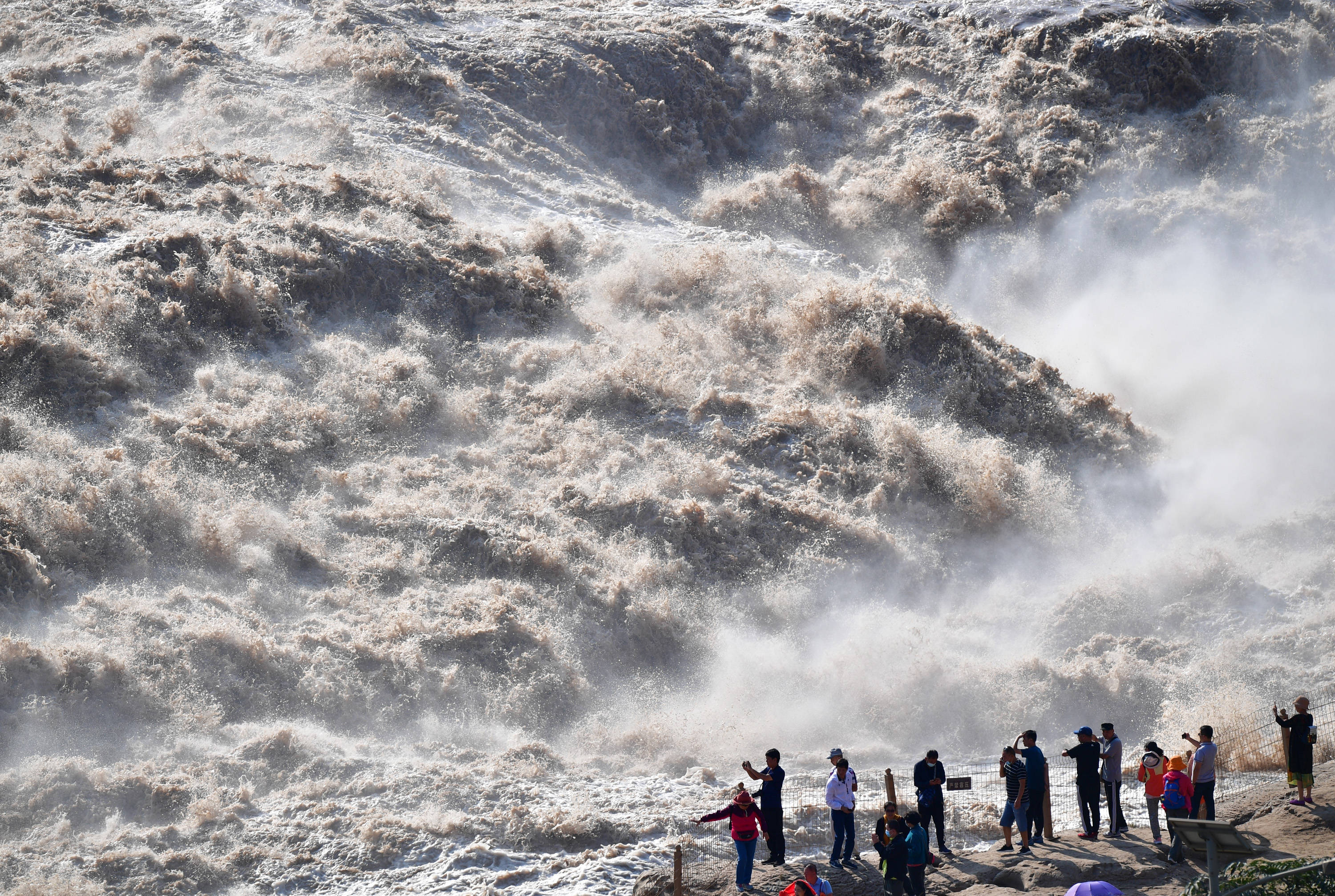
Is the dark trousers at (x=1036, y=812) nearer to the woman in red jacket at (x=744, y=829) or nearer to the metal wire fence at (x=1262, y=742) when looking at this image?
the woman in red jacket at (x=744, y=829)

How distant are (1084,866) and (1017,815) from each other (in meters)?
0.72

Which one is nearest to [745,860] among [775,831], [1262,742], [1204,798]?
[775,831]

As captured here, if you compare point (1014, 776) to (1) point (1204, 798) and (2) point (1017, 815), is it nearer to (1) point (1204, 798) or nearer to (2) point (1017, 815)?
(2) point (1017, 815)

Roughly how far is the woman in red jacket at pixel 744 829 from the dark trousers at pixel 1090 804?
280 centimetres

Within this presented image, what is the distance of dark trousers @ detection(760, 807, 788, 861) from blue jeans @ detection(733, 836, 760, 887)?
25 cm

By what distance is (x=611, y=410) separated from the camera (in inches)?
746

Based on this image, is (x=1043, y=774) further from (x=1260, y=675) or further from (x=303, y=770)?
(x=303, y=770)

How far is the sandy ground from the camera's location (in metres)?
8.76

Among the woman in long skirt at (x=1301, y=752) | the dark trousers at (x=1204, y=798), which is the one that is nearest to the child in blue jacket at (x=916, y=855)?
the dark trousers at (x=1204, y=798)

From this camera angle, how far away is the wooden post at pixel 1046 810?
948 cm

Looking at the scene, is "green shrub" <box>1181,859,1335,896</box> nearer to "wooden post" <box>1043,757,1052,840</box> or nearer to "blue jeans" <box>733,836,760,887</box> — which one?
"wooden post" <box>1043,757,1052,840</box>

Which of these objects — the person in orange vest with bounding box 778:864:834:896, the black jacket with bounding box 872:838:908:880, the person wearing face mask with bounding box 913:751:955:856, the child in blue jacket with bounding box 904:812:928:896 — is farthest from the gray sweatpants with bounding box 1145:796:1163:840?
the person in orange vest with bounding box 778:864:834:896

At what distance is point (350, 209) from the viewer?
71.8 feet

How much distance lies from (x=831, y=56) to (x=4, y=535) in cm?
2190
